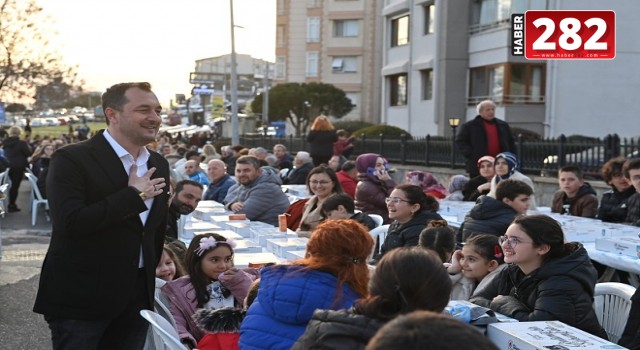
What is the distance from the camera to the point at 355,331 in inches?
109

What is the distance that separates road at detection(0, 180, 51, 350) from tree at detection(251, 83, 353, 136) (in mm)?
37810

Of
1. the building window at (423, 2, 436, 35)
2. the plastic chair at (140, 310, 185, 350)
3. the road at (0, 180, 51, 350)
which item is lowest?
the road at (0, 180, 51, 350)

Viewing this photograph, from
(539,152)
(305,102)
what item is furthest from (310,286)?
(305,102)

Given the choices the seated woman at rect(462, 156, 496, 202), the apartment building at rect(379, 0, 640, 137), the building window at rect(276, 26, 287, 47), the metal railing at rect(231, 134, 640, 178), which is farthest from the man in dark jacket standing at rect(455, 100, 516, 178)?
the building window at rect(276, 26, 287, 47)

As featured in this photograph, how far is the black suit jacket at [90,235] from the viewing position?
12.4 ft

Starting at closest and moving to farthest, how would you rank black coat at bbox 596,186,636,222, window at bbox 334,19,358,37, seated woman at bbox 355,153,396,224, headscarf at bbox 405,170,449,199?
black coat at bbox 596,186,636,222 → seated woman at bbox 355,153,396,224 → headscarf at bbox 405,170,449,199 → window at bbox 334,19,358,37

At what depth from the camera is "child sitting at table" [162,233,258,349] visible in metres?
4.78

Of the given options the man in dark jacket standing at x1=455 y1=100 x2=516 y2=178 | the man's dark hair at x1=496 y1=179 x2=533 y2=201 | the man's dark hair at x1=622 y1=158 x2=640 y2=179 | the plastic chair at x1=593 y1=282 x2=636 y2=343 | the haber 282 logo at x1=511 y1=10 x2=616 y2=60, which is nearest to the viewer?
the plastic chair at x1=593 y1=282 x2=636 y2=343

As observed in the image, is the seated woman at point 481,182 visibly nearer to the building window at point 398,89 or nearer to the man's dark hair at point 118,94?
the man's dark hair at point 118,94

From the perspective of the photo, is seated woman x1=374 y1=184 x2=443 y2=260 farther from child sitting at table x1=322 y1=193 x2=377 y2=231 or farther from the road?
the road

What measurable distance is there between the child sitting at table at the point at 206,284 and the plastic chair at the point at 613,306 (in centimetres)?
199

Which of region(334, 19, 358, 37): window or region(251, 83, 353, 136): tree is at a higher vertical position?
region(334, 19, 358, 37): window

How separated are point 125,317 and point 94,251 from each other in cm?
45

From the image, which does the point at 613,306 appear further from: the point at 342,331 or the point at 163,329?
the point at 342,331
